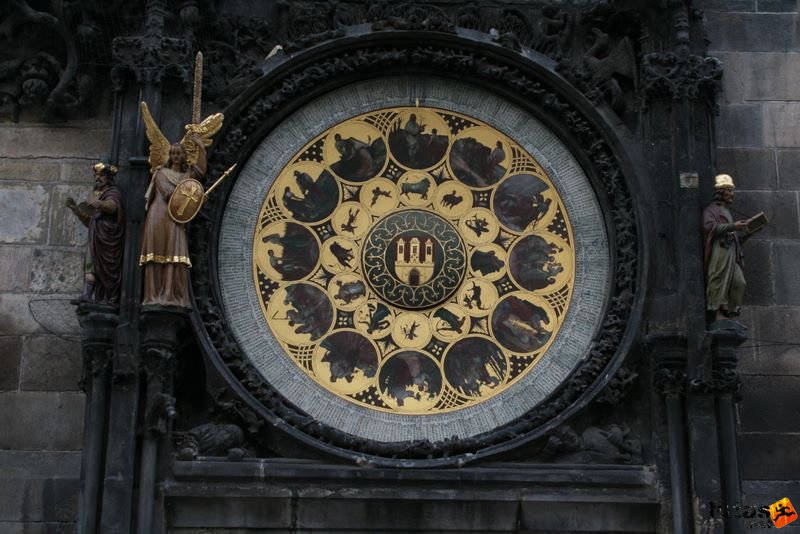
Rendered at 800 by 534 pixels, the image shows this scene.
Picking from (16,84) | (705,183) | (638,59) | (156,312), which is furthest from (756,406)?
(16,84)

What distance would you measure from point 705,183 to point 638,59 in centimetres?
131

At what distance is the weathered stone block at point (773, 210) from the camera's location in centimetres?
1338

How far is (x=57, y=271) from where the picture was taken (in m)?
13.1

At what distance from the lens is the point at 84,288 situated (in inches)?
489

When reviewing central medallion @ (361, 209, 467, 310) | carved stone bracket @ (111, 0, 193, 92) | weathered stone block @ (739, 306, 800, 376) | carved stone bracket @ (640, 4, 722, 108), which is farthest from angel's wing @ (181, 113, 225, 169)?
weathered stone block @ (739, 306, 800, 376)

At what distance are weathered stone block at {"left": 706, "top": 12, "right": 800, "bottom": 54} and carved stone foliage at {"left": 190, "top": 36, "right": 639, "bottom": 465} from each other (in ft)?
5.52

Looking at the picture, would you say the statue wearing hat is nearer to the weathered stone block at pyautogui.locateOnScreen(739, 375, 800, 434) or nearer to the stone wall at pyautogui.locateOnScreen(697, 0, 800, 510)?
the stone wall at pyautogui.locateOnScreen(697, 0, 800, 510)

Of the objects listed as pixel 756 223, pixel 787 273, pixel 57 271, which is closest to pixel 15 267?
pixel 57 271

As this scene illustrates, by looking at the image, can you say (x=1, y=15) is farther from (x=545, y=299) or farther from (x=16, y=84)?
(x=545, y=299)

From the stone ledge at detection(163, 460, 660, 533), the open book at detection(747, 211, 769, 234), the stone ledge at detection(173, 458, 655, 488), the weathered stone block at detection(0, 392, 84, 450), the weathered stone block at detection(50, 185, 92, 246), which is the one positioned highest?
the weathered stone block at detection(50, 185, 92, 246)

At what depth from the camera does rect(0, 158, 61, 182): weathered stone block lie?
13328 mm

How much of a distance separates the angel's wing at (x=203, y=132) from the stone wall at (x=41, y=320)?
1.23 m

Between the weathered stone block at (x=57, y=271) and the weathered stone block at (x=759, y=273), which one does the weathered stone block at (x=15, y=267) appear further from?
the weathered stone block at (x=759, y=273)

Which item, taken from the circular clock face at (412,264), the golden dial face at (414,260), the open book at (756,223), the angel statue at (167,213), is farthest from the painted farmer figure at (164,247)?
the open book at (756,223)
